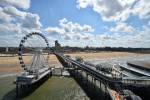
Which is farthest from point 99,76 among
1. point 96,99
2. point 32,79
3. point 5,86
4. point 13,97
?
point 5,86

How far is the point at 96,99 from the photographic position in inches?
1503

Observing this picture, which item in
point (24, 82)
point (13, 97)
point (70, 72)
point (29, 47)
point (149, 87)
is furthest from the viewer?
point (70, 72)

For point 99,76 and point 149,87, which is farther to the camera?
point 99,76

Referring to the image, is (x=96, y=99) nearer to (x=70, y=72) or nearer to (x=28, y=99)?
(x=28, y=99)

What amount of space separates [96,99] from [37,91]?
13953mm

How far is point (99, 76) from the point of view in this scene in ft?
148

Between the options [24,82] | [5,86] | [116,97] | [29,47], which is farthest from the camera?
[29,47]

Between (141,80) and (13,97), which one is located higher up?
(141,80)

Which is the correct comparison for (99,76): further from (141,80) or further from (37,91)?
(37,91)

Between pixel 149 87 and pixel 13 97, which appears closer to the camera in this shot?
pixel 149 87

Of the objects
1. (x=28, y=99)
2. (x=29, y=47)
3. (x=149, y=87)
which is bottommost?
(x=28, y=99)

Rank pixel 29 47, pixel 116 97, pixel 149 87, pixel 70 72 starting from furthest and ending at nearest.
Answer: pixel 70 72
pixel 29 47
pixel 149 87
pixel 116 97

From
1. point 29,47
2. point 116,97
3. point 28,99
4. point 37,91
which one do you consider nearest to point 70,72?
point 29,47

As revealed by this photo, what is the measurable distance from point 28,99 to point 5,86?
10.4 meters
